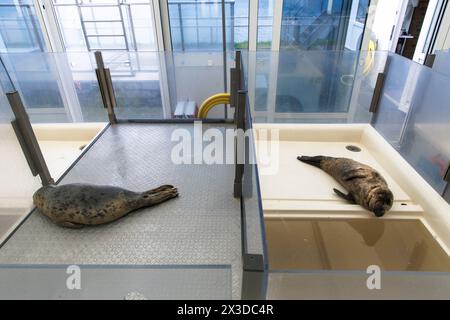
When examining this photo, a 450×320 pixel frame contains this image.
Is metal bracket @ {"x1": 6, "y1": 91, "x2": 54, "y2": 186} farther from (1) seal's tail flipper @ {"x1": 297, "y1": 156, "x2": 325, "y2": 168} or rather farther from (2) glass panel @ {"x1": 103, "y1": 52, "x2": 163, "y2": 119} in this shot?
(1) seal's tail flipper @ {"x1": 297, "y1": 156, "x2": 325, "y2": 168}

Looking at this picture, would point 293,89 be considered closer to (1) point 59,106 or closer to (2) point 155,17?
(2) point 155,17

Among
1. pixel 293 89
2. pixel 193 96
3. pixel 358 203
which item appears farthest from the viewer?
pixel 193 96

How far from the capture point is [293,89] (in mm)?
2527

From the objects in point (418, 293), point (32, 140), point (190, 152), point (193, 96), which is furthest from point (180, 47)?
point (418, 293)

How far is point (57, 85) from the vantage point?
2.18 meters

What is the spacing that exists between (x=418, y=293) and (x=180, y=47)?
324 cm

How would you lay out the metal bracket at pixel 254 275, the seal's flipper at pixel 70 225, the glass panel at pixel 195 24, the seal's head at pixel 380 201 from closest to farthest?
the metal bracket at pixel 254 275
the seal's flipper at pixel 70 225
the seal's head at pixel 380 201
the glass panel at pixel 195 24

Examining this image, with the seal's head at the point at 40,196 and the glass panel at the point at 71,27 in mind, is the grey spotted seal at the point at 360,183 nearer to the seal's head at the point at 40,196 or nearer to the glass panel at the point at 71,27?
the seal's head at the point at 40,196

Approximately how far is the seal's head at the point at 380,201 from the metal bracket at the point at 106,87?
1786 millimetres

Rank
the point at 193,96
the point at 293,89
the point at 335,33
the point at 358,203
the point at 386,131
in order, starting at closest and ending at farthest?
the point at 358,203 < the point at 386,131 < the point at 293,89 < the point at 193,96 < the point at 335,33

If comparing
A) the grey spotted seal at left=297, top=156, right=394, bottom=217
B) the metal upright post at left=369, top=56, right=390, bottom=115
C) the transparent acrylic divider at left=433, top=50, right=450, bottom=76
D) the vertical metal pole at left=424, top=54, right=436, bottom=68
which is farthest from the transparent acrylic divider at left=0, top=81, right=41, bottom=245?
the transparent acrylic divider at left=433, top=50, right=450, bottom=76

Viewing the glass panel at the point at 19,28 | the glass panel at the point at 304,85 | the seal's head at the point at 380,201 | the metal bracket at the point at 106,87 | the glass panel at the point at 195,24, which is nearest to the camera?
the seal's head at the point at 380,201

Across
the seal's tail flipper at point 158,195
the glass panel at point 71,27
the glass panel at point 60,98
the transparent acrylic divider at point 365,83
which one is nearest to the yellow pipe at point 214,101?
the glass panel at point 60,98

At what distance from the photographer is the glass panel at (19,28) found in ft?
9.27
